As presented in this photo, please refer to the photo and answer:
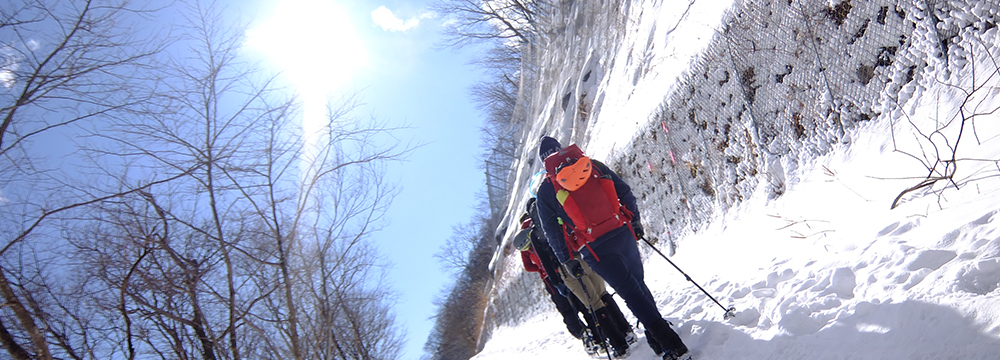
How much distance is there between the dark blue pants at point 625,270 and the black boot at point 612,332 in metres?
0.58

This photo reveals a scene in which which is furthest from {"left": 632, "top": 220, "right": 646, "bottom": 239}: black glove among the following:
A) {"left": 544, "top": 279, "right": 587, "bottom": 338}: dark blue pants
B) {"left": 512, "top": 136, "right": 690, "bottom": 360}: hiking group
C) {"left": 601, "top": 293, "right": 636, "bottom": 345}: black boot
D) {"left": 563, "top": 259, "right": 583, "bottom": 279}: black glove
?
{"left": 544, "top": 279, "right": 587, "bottom": 338}: dark blue pants

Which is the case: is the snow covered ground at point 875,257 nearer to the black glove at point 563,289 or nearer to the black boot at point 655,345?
the black boot at point 655,345

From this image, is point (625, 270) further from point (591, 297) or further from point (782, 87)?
point (782, 87)

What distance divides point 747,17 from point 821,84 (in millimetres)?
1110

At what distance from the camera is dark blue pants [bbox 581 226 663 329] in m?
2.82

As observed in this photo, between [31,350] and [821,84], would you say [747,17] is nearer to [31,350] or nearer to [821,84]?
[821,84]

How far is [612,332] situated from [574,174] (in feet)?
4.36

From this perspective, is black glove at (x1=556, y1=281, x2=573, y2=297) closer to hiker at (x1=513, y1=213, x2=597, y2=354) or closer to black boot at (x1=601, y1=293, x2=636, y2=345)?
hiker at (x1=513, y1=213, x2=597, y2=354)

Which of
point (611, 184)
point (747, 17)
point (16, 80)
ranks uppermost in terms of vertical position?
point (16, 80)

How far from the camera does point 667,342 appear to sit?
2.74m

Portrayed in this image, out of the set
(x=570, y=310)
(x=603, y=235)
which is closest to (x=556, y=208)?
(x=603, y=235)

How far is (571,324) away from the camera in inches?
182

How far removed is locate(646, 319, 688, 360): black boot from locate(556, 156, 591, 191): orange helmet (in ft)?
3.17

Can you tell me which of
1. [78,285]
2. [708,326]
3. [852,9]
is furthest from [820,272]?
[78,285]
